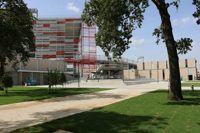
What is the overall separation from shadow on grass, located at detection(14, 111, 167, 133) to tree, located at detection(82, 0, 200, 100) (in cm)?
948

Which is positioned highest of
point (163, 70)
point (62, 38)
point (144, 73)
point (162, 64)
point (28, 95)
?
point (62, 38)

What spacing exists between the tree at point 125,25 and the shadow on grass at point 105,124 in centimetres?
948

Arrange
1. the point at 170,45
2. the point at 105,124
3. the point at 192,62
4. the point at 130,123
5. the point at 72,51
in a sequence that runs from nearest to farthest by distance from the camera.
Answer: the point at 105,124 → the point at 130,123 → the point at 170,45 → the point at 72,51 → the point at 192,62

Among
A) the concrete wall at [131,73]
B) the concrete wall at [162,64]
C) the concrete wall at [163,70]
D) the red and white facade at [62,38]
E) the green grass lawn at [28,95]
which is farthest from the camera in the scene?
the concrete wall at [162,64]

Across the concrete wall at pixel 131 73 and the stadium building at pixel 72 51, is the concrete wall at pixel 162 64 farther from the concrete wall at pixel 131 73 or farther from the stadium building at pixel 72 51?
the stadium building at pixel 72 51

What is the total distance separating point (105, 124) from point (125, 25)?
14134 millimetres

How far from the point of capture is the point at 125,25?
89.9 ft

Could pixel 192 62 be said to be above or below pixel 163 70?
above

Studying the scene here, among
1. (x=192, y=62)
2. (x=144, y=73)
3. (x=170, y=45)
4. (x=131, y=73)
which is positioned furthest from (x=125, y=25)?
(x=144, y=73)

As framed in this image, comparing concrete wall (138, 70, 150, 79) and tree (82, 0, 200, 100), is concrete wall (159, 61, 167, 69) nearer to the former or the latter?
concrete wall (138, 70, 150, 79)

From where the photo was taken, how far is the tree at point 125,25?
25062 millimetres

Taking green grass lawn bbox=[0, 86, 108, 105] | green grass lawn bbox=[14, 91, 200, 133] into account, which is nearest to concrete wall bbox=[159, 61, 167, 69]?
green grass lawn bbox=[0, 86, 108, 105]

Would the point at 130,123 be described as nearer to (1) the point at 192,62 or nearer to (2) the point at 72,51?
(2) the point at 72,51

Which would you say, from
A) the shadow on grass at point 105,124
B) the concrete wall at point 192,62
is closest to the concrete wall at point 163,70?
the concrete wall at point 192,62
